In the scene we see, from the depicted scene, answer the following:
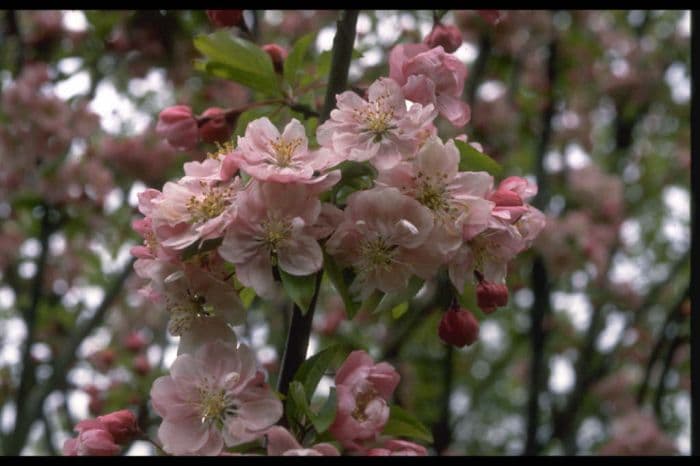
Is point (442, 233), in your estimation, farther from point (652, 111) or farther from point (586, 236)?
point (652, 111)

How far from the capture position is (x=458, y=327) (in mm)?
1613

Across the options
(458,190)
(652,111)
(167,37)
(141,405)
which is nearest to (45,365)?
(141,405)

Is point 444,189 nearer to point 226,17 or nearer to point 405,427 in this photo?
point 405,427

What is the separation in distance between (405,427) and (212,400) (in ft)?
1.07

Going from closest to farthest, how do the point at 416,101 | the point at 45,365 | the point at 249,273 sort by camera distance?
1. the point at 249,273
2. the point at 416,101
3. the point at 45,365

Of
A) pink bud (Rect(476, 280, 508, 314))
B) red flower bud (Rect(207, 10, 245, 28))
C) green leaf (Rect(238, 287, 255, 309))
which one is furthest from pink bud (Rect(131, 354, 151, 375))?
pink bud (Rect(476, 280, 508, 314))

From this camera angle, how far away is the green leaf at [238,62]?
1.81 meters

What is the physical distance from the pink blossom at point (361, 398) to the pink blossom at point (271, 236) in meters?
0.18

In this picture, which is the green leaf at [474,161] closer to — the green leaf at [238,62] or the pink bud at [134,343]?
the green leaf at [238,62]

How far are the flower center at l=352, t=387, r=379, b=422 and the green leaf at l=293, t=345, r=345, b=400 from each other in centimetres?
7

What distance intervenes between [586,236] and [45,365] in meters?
2.90

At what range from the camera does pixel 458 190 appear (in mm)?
1389

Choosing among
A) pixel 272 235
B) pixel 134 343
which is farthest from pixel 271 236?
pixel 134 343
